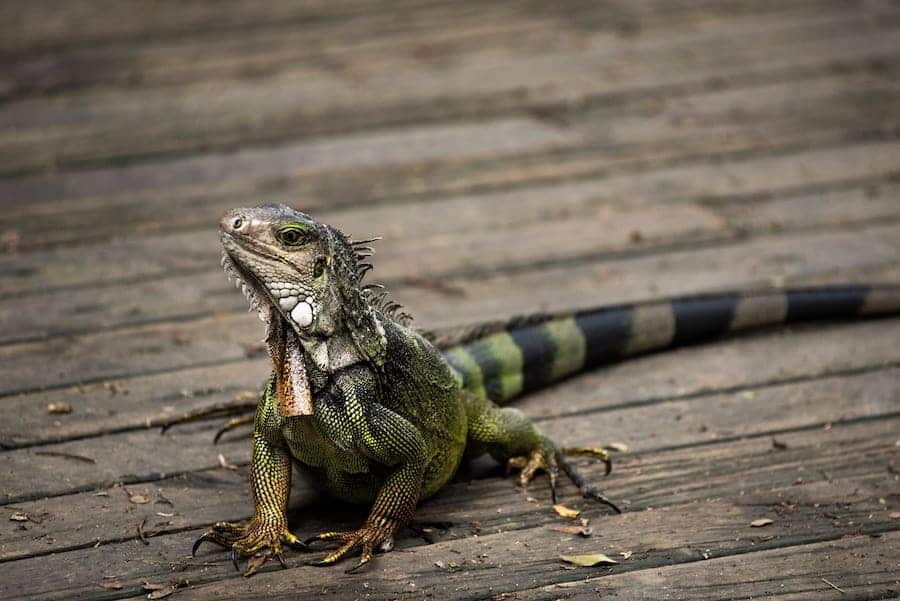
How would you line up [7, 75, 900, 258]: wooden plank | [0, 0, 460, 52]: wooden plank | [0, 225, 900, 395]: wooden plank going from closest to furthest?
[0, 225, 900, 395]: wooden plank, [7, 75, 900, 258]: wooden plank, [0, 0, 460, 52]: wooden plank

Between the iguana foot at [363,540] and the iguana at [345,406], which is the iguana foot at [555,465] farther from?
the iguana foot at [363,540]

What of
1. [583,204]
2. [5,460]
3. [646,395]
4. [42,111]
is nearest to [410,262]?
[583,204]

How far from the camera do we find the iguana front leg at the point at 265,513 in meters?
2.93

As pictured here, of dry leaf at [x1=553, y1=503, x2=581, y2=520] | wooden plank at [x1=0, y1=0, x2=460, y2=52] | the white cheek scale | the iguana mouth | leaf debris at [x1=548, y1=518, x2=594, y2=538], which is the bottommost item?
leaf debris at [x1=548, y1=518, x2=594, y2=538]

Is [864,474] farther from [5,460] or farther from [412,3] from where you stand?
[412,3]

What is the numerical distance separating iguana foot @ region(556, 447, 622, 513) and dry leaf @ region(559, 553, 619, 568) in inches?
10.0

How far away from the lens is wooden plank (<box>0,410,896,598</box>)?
291cm

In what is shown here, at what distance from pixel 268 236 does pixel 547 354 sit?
4.53 ft

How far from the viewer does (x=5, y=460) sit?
3.37 meters

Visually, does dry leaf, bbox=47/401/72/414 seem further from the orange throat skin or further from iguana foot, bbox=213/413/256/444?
the orange throat skin

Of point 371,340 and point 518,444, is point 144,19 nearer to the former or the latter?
point 518,444

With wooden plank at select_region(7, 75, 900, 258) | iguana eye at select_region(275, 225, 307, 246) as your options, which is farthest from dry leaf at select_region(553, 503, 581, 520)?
wooden plank at select_region(7, 75, 900, 258)

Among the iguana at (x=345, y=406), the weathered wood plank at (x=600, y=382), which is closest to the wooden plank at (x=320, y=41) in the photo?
the weathered wood plank at (x=600, y=382)

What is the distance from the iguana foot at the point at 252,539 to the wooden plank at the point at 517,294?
1.05 m
